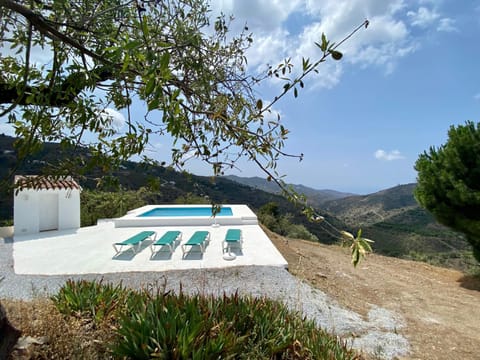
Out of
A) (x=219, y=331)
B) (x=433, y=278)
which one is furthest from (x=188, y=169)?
(x=433, y=278)

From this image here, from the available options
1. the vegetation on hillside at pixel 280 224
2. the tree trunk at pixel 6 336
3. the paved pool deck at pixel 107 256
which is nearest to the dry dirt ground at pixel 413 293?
the paved pool deck at pixel 107 256

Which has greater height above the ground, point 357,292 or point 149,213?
point 149,213

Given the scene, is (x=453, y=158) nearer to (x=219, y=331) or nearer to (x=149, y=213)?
(x=219, y=331)

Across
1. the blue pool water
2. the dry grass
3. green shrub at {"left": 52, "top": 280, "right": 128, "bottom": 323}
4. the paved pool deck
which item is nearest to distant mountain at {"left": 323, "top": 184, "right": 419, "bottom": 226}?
the blue pool water

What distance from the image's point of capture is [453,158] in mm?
9594

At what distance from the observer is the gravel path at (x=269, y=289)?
5148 mm

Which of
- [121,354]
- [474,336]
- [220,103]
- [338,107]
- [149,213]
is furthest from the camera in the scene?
[149,213]

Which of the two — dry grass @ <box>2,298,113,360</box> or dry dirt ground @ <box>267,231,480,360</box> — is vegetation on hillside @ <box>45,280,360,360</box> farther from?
dry dirt ground @ <box>267,231,480,360</box>

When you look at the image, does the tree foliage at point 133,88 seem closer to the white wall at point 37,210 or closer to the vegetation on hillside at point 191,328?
the vegetation on hillside at point 191,328

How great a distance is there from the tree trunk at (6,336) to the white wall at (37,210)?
8.20 m

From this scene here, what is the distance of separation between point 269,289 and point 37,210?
9.64 metres

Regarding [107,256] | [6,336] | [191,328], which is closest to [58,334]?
[6,336]

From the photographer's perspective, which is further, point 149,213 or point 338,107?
point 149,213

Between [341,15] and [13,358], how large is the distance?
439 centimetres
